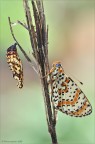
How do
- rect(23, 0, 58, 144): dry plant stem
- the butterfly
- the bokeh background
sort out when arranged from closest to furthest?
1. rect(23, 0, 58, 144): dry plant stem
2. the butterfly
3. the bokeh background

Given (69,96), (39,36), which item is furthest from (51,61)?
(39,36)

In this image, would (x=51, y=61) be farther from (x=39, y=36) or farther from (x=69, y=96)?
A: (x=39, y=36)

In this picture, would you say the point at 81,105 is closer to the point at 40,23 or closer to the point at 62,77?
the point at 62,77

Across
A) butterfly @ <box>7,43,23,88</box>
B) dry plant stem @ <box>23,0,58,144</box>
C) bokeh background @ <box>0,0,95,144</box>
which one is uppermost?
dry plant stem @ <box>23,0,58,144</box>

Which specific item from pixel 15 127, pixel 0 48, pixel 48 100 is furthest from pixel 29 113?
pixel 48 100

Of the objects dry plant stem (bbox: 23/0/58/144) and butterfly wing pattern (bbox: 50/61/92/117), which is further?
butterfly wing pattern (bbox: 50/61/92/117)
